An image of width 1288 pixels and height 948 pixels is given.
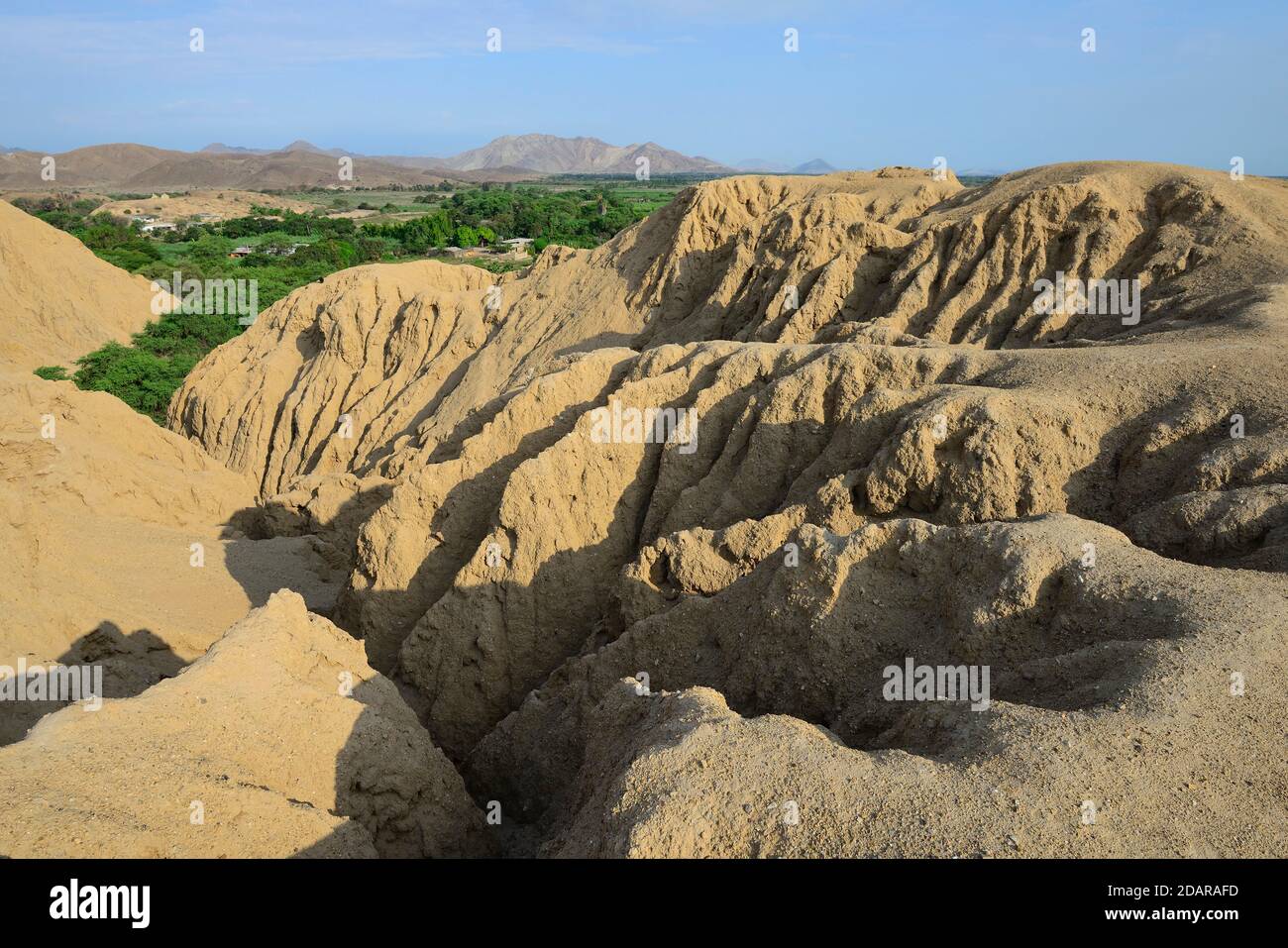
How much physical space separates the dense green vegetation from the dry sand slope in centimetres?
Result: 1820

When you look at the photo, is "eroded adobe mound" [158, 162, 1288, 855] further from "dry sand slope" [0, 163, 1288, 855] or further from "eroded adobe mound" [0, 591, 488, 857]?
"eroded adobe mound" [0, 591, 488, 857]

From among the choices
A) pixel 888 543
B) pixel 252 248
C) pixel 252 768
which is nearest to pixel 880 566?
pixel 888 543

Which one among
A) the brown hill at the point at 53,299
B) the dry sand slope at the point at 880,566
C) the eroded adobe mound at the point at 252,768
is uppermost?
the brown hill at the point at 53,299

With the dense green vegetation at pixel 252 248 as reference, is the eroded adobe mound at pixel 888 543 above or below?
below

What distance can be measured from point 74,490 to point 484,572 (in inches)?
388

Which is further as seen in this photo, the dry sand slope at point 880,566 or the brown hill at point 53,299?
the brown hill at point 53,299

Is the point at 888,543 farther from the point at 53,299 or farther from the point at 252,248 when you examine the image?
the point at 252,248

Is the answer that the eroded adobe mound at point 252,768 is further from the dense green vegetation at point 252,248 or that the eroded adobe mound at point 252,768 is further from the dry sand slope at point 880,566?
the dense green vegetation at point 252,248

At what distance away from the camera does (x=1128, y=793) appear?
5.08 m

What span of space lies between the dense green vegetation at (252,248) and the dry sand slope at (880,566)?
18202 mm

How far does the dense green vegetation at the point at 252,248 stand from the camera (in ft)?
107

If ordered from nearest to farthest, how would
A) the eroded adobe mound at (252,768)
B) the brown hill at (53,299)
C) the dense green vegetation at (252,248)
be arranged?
the eroded adobe mound at (252,768) < the dense green vegetation at (252,248) < the brown hill at (53,299)

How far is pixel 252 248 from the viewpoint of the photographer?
68438 millimetres

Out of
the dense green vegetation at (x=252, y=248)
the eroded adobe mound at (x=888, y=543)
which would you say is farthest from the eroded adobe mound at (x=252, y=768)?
the dense green vegetation at (x=252, y=248)
